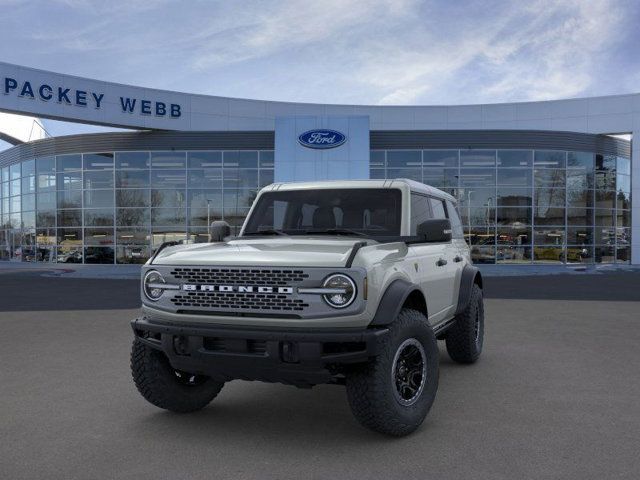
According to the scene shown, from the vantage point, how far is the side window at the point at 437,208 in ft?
18.9

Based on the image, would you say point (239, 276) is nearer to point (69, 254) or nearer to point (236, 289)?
point (236, 289)

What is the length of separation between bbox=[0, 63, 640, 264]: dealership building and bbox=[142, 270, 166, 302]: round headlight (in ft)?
72.5

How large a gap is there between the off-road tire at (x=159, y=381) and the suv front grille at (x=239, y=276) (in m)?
0.76

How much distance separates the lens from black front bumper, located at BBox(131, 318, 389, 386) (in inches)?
142

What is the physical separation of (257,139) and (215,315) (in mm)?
24835

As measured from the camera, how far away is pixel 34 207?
30828 mm

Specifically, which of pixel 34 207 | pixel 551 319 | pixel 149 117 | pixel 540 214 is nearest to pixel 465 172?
pixel 540 214

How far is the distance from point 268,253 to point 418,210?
6.22ft

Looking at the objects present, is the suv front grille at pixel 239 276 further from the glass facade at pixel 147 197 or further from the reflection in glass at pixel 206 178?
the reflection in glass at pixel 206 178

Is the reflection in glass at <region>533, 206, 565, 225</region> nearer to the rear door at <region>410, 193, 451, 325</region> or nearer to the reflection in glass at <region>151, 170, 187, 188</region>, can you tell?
the reflection in glass at <region>151, 170, 187, 188</region>

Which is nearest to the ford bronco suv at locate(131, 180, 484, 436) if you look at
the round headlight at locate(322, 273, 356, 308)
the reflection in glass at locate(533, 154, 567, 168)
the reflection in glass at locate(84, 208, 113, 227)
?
the round headlight at locate(322, 273, 356, 308)

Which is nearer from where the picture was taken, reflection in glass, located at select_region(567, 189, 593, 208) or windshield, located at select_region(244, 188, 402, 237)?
windshield, located at select_region(244, 188, 402, 237)

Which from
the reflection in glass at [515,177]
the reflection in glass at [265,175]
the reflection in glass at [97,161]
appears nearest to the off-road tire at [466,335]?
the reflection in glass at [265,175]

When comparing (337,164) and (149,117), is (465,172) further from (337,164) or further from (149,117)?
(149,117)
